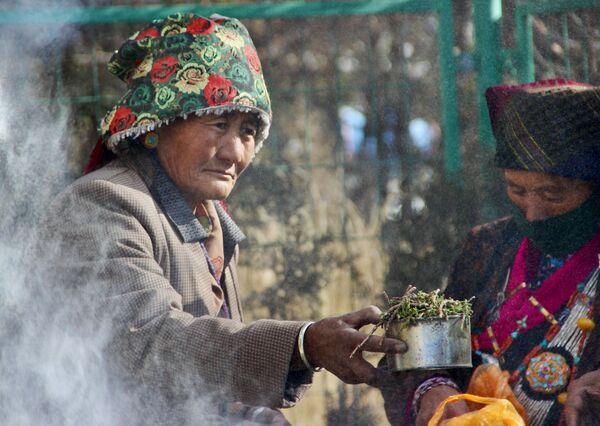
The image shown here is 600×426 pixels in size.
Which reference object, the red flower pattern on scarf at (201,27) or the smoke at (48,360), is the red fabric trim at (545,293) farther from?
the red flower pattern on scarf at (201,27)

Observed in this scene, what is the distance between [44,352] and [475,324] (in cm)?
178

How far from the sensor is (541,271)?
14.8 ft

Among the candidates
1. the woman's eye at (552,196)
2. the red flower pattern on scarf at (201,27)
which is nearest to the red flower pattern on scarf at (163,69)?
the red flower pattern on scarf at (201,27)

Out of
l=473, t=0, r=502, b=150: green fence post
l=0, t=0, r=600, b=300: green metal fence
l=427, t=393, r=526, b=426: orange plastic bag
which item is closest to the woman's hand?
l=427, t=393, r=526, b=426: orange plastic bag

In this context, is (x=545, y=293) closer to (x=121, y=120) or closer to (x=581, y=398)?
(x=581, y=398)

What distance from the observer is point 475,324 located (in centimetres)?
458

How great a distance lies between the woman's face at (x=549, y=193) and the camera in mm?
4465

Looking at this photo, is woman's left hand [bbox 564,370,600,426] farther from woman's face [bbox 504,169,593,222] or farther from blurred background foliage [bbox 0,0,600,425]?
blurred background foliage [bbox 0,0,600,425]

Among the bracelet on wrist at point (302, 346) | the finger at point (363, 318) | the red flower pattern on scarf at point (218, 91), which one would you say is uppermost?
the red flower pattern on scarf at point (218, 91)

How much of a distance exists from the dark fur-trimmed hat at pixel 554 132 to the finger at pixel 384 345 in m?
1.14

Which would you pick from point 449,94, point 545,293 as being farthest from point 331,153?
point 545,293

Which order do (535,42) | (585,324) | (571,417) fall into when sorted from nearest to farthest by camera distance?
1. (571,417)
2. (585,324)
3. (535,42)

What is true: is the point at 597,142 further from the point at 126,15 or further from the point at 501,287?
the point at 126,15

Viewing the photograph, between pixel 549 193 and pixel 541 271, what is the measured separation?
0.32m
